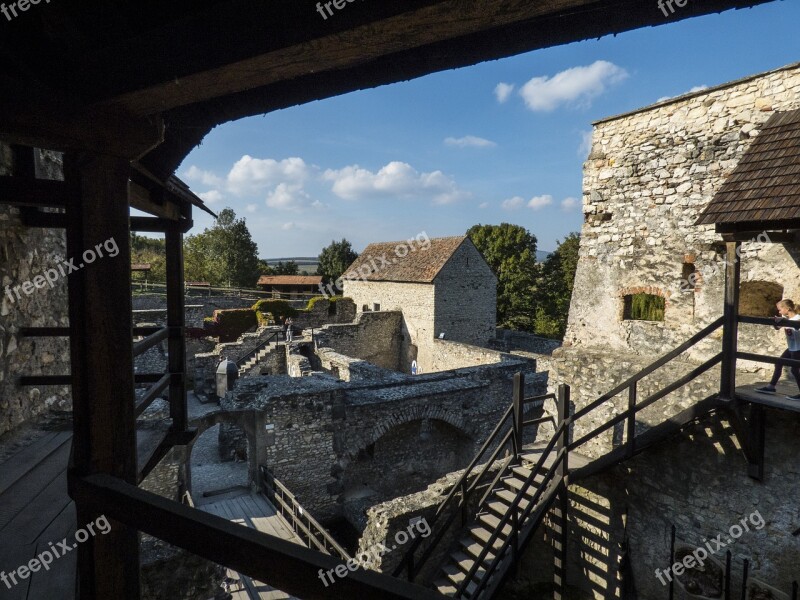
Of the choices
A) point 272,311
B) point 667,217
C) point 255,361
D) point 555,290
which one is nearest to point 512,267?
point 555,290

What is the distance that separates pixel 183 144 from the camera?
2666mm

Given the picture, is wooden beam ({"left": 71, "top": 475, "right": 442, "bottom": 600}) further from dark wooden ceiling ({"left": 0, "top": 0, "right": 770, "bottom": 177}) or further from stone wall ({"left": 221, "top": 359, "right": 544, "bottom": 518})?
stone wall ({"left": 221, "top": 359, "right": 544, "bottom": 518})

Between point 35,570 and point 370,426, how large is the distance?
30.1 feet

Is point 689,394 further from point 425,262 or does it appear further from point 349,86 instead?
point 425,262

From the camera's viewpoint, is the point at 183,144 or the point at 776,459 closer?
the point at 183,144

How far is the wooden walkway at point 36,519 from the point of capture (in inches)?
90.6

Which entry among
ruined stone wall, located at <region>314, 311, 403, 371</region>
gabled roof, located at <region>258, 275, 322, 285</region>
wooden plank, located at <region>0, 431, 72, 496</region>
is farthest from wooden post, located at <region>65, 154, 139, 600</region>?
gabled roof, located at <region>258, 275, 322, 285</region>

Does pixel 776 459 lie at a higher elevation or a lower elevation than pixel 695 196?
lower

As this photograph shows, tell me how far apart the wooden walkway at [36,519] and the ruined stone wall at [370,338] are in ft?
58.8

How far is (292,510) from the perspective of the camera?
9.55m

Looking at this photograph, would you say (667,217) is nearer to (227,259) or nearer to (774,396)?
(774,396)

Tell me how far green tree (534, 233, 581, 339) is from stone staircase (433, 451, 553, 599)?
28.0 m

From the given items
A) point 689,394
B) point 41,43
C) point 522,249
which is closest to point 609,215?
point 689,394

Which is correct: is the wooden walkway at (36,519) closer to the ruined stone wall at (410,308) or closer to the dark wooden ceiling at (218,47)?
the dark wooden ceiling at (218,47)
